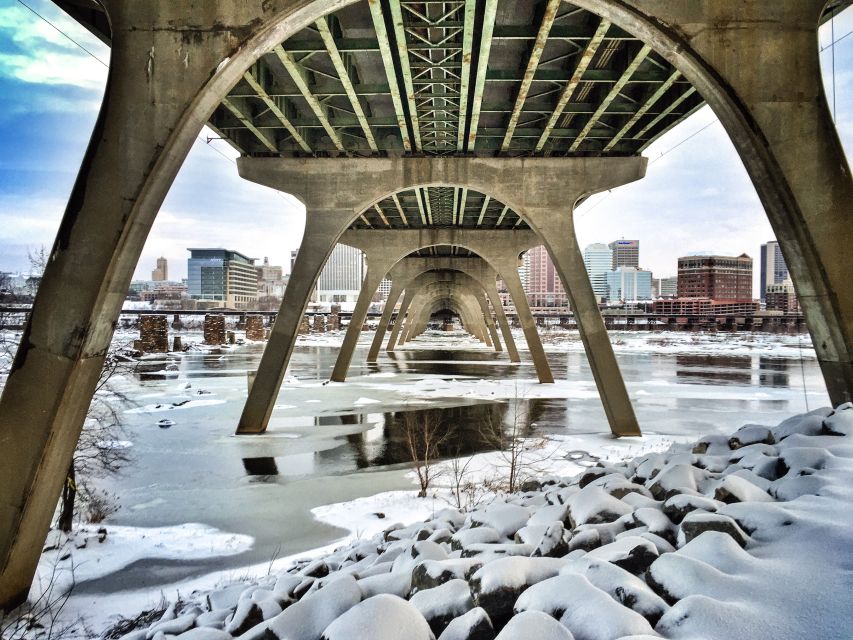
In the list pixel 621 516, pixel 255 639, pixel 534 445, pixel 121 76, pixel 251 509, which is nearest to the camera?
pixel 255 639

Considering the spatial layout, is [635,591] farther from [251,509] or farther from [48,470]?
[251,509]

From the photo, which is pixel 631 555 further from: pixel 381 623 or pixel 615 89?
pixel 615 89

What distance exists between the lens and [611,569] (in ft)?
10.8

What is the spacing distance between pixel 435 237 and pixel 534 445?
2095cm

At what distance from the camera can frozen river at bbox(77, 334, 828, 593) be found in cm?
792

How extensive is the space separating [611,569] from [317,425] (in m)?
12.5

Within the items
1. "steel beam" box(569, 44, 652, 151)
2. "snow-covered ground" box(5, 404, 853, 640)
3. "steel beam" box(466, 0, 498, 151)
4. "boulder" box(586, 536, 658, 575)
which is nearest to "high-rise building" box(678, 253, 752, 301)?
"steel beam" box(569, 44, 652, 151)

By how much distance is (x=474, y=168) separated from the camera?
17.1 meters

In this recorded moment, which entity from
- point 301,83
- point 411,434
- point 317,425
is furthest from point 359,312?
point 301,83

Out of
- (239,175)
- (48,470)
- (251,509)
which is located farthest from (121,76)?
(239,175)

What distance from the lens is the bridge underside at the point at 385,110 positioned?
579cm

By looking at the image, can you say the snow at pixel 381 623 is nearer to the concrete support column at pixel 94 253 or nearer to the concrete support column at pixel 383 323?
the concrete support column at pixel 94 253

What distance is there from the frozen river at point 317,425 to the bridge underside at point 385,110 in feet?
6.14

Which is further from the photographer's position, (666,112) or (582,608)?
(666,112)
